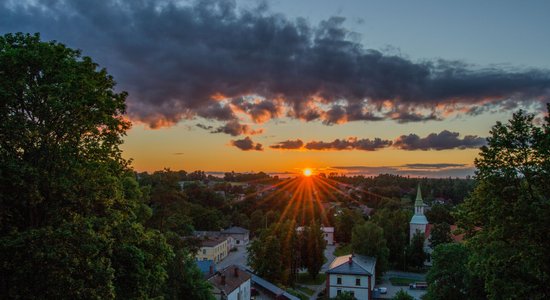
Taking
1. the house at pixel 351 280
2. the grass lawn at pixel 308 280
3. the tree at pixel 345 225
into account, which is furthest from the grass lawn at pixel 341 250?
the house at pixel 351 280

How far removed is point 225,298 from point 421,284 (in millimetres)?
31065

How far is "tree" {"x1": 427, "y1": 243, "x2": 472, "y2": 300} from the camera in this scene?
114 feet

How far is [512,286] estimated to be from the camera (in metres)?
16.7

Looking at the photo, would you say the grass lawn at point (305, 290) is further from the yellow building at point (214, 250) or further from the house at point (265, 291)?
the yellow building at point (214, 250)

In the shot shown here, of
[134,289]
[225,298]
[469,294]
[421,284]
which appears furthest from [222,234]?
[134,289]

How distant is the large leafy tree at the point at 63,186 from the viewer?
12.8 meters

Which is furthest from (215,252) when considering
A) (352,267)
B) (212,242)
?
(352,267)

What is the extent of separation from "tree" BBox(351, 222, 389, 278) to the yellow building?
21.3 m

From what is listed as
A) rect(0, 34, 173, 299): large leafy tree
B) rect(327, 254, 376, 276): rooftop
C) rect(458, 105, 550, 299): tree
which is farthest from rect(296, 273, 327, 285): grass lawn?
rect(0, 34, 173, 299): large leafy tree

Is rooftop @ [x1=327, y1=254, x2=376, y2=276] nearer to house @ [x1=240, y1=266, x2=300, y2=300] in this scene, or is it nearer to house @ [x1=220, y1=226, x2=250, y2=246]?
house @ [x1=240, y1=266, x2=300, y2=300]

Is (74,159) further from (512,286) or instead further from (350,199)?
(350,199)

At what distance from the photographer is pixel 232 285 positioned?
3872 cm

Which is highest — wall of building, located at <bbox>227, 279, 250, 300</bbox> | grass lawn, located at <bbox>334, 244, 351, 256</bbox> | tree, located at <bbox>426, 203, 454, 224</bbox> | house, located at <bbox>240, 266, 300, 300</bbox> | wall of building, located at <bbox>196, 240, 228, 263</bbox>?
tree, located at <bbox>426, 203, 454, 224</bbox>

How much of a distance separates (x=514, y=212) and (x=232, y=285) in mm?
26340
